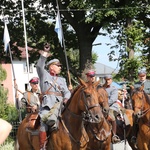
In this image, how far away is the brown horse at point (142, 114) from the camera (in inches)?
365

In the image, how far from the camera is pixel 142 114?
930 centimetres

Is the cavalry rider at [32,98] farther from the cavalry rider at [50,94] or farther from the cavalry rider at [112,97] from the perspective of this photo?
the cavalry rider at [50,94]

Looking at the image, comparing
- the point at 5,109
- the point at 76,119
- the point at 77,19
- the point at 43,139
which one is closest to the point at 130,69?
the point at 77,19

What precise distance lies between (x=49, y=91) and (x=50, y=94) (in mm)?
63

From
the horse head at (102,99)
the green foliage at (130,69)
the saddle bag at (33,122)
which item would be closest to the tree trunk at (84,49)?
the green foliage at (130,69)

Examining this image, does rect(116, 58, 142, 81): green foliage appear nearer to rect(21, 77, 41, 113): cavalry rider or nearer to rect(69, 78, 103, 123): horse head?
rect(21, 77, 41, 113): cavalry rider

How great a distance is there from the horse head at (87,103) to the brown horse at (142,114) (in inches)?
90.1

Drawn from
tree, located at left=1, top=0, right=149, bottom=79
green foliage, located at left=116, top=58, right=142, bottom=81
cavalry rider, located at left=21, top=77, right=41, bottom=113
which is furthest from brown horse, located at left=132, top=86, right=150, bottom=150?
tree, located at left=1, top=0, right=149, bottom=79

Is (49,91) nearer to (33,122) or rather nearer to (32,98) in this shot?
(33,122)

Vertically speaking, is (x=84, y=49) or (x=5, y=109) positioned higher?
(x=84, y=49)

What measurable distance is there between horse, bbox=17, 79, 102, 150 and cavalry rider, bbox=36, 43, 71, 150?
141mm

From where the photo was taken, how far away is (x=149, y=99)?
9516mm

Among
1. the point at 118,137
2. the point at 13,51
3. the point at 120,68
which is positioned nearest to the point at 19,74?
the point at 13,51

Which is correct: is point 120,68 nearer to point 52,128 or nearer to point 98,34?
point 98,34
